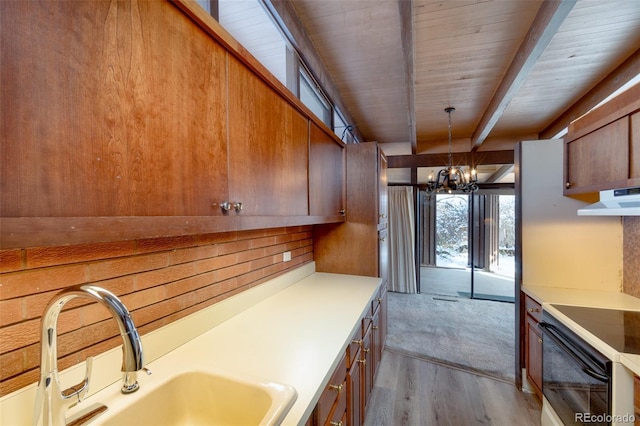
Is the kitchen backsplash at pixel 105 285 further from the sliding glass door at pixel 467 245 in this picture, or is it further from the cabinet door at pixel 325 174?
the sliding glass door at pixel 467 245

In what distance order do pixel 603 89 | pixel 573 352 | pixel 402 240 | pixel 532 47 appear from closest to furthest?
1. pixel 573 352
2. pixel 532 47
3. pixel 603 89
4. pixel 402 240

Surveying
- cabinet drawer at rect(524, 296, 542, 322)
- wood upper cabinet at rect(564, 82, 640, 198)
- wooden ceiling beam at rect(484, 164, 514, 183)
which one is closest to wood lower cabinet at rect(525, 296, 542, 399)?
cabinet drawer at rect(524, 296, 542, 322)

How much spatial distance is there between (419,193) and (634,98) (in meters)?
3.50

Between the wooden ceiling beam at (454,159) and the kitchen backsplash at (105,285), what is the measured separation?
388cm

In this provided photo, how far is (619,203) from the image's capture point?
158 cm

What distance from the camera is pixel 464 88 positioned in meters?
2.83

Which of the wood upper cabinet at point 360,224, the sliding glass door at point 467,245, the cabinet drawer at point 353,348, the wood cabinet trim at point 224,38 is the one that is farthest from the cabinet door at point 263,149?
the sliding glass door at point 467,245

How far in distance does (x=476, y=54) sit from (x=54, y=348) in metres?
2.99

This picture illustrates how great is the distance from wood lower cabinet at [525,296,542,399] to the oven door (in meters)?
0.19

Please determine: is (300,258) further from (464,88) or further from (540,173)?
(464,88)

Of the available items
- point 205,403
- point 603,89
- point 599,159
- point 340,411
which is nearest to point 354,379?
point 340,411

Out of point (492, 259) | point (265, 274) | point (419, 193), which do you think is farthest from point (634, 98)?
point (492, 259)

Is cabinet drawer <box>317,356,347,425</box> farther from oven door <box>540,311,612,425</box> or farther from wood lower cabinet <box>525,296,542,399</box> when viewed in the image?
wood lower cabinet <box>525,296,542,399</box>

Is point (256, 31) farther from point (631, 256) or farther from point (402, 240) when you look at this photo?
point (402, 240)
